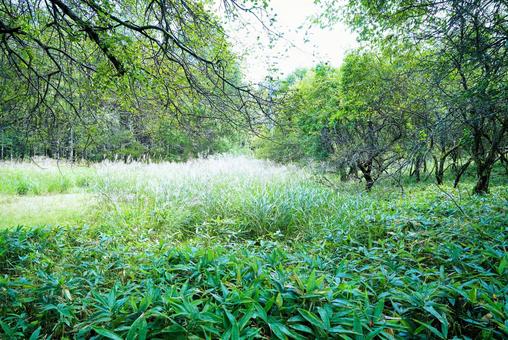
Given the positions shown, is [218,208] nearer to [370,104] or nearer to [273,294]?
[273,294]

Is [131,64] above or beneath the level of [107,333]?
above

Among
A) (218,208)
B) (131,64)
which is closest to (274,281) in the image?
(131,64)

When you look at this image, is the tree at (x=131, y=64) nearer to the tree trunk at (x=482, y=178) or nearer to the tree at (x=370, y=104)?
the tree at (x=370, y=104)

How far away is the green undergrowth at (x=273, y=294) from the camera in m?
1.20

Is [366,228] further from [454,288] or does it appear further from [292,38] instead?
[292,38]

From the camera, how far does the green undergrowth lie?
1.20m

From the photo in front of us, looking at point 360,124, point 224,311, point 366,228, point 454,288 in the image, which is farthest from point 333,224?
point 360,124

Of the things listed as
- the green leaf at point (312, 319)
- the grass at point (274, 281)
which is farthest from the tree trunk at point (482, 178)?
the green leaf at point (312, 319)

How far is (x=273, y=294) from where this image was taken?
1.44m

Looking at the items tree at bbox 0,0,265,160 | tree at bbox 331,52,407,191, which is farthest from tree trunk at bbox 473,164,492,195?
tree at bbox 0,0,265,160

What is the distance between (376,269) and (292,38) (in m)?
2.30

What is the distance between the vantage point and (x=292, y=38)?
8.87ft

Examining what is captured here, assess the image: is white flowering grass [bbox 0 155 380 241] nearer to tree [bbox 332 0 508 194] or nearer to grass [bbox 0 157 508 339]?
grass [bbox 0 157 508 339]

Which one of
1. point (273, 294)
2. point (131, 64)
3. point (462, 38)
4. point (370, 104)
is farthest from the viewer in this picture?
point (370, 104)
